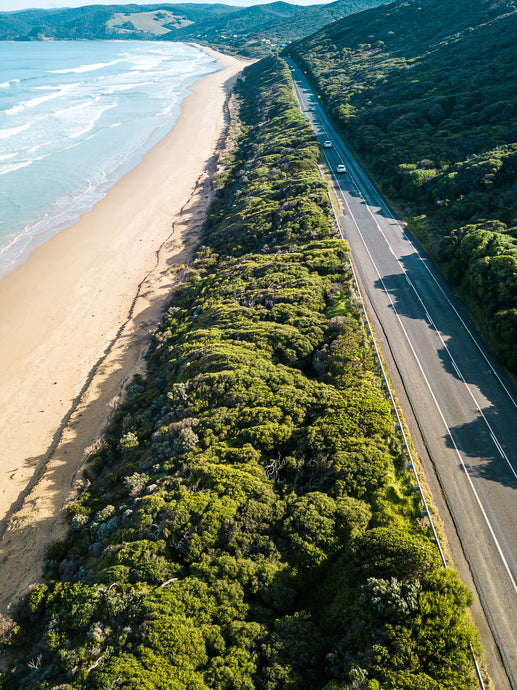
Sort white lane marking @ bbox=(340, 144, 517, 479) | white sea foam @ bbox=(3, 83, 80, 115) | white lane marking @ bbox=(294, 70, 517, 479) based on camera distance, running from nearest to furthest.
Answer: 1. white lane marking @ bbox=(340, 144, 517, 479)
2. white lane marking @ bbox=(294, 70, 517, 479)
3. white sea foam @ bbox=(3, 83, 80, 115)

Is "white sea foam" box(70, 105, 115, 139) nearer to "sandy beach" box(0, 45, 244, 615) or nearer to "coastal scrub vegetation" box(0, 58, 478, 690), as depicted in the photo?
"sandy beach" box(0, 45, 244, 615)

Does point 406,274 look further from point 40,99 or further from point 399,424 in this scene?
point 40,99

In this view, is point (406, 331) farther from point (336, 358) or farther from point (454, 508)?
point (454, 508)

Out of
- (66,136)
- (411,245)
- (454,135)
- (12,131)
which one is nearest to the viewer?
(411,245)

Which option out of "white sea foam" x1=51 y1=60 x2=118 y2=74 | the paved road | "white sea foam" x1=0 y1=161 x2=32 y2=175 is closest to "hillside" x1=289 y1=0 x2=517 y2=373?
the paved road

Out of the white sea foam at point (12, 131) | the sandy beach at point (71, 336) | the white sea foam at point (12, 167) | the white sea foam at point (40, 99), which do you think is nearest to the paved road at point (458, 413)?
the sandy beach at point (71, 336)

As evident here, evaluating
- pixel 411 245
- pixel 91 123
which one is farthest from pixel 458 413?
pixel 91 123

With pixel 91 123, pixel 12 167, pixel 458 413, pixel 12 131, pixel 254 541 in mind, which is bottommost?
pixel 458 413
